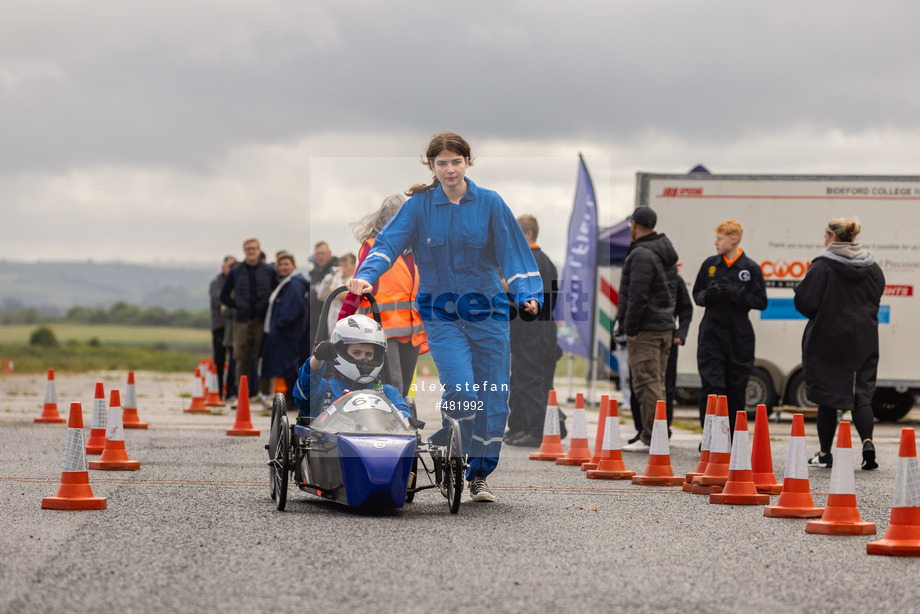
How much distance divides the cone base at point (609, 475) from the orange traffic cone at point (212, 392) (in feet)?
34.9

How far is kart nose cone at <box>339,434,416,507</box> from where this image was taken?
730cm

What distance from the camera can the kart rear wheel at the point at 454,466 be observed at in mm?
7605

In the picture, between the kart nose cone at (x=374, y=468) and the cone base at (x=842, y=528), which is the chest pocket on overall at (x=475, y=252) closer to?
the kart nose cone at (x=374, y=468)

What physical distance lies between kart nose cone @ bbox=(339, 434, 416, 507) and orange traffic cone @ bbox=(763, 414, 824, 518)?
2.32 m

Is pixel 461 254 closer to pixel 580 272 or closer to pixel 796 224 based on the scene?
pixel 580 272

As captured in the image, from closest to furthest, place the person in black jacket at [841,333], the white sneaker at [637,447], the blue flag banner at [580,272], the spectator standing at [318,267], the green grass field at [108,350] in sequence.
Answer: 1. the person in black jacket at [841,333]
2. the white sneaker at [637,447]
3. the spectator standing at [318,267]
4. the blue flag banner at [580,272]
5. the green grass field at [108,350]

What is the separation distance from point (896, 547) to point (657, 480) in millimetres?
3391

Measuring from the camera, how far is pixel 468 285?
802 cm

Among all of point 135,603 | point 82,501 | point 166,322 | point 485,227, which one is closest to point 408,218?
point 485,227

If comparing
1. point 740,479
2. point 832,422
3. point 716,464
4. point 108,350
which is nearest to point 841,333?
point 832,422

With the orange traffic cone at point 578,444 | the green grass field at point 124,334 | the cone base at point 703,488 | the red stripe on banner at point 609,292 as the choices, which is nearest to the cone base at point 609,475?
the cone base at point 703,488

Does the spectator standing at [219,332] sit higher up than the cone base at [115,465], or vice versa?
the spectator standing at [219,332]

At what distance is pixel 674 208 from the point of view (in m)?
18.1

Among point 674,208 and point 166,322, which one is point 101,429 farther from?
point 166,322
